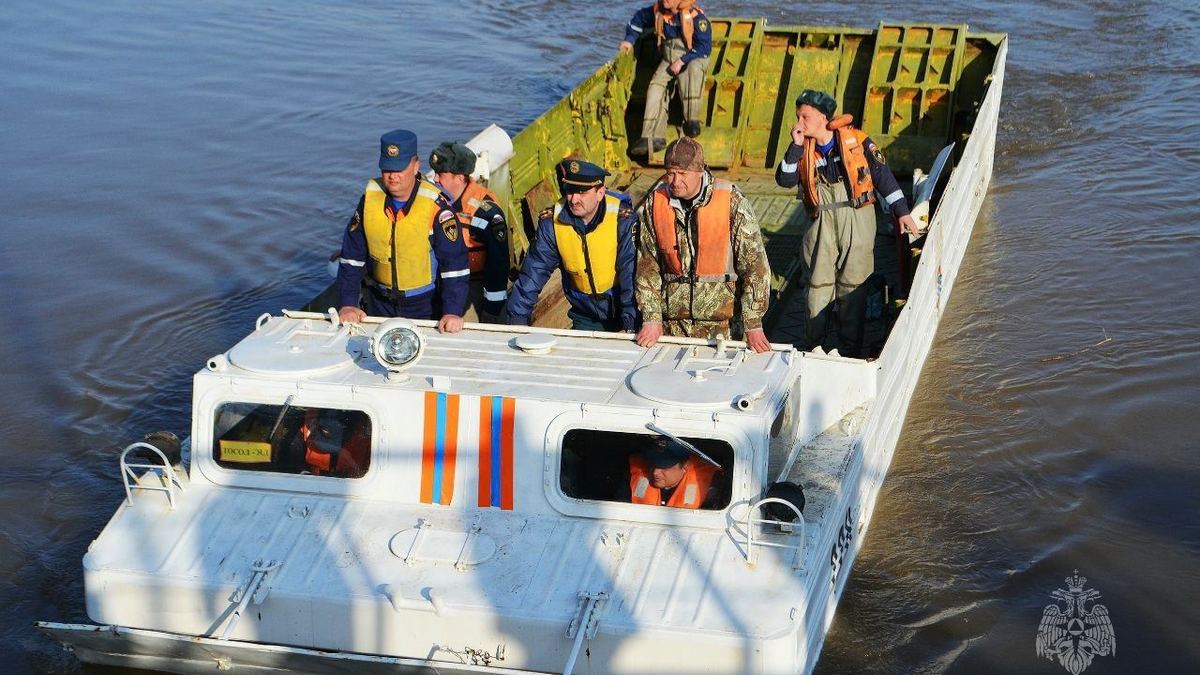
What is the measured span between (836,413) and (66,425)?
482cm

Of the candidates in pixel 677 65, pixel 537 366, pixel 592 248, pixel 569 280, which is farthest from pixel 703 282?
pixel 677 65

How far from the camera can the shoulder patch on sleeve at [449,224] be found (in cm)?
632

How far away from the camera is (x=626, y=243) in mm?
6270

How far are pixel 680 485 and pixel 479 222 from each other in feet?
7.03

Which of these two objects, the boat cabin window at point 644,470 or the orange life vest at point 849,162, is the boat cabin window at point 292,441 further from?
the orange life vest at point 849,162

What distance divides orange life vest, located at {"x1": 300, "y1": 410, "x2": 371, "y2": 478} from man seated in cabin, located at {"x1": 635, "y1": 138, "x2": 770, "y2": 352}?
1221 mm

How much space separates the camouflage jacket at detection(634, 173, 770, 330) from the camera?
605 cm

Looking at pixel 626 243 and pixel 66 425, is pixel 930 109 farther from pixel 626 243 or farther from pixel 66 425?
pixel 66 425

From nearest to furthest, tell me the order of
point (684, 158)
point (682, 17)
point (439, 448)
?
point (439, 448), point (684, 158), point (682, 17)

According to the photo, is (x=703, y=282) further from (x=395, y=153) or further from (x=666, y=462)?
(x=395, y=153)

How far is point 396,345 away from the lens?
546 cm

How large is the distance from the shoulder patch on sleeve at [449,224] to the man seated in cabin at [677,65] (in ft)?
15.1

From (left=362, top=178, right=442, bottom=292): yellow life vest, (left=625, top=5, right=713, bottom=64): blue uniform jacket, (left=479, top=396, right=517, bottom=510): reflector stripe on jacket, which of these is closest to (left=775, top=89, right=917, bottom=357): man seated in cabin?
(left=362, top=178, right=442, bottom=292): yellow life vest

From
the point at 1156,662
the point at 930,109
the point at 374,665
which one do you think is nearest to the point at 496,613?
the point at 374,665
